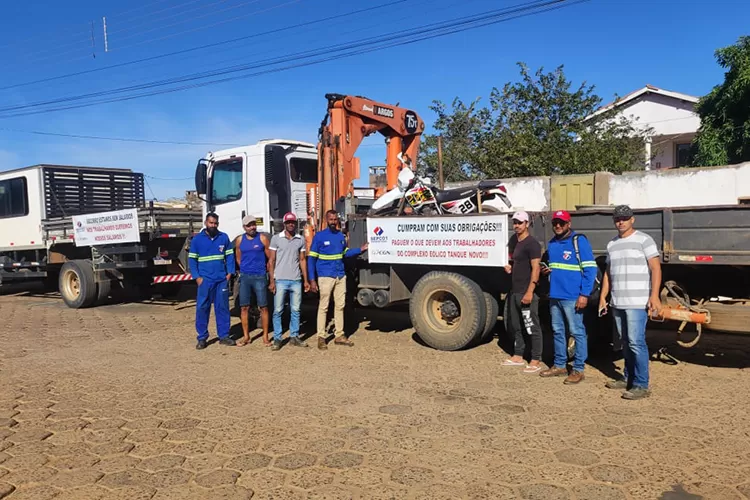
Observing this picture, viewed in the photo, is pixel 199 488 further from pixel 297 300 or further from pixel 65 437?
pixel 297 300

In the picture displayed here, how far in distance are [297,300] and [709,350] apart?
4853 mm

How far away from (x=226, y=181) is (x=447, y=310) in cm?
447

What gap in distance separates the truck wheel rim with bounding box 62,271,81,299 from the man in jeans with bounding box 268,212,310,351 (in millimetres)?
6992

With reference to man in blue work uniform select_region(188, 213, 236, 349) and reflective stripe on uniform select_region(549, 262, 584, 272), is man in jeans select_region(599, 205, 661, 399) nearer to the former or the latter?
reflective stripe on uniform select_region(549, 262, 584, 272)

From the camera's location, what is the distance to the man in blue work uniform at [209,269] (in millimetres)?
7742

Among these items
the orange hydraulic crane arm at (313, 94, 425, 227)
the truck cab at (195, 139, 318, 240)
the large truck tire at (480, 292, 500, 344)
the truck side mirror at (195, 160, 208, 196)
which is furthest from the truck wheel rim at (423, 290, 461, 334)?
the truck side mirror at (195, 160, 208, 196)

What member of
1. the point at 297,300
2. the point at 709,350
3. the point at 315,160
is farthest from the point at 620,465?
the point at 315,160

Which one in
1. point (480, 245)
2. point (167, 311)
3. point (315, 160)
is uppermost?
point (315, 160)

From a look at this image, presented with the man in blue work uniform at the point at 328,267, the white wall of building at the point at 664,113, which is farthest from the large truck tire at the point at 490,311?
the white wall of building at the point at 664,113

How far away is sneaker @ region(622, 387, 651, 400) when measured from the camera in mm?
5156

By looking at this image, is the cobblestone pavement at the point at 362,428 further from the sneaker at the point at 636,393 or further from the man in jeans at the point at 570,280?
the man in jeans at the point at 570,280

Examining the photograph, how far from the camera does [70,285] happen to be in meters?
12.7

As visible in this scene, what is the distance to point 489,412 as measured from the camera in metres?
4.91

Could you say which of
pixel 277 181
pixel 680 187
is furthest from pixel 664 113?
pixel 277 181
